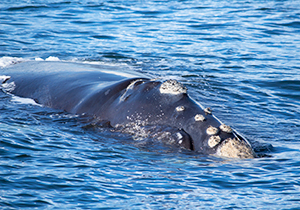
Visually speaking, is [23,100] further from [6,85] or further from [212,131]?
[212,131]

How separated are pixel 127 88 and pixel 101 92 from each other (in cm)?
60

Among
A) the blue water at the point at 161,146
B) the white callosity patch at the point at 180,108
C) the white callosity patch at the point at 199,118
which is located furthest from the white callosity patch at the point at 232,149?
the white callosity patch at the point at 180,108

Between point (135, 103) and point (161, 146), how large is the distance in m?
0.89

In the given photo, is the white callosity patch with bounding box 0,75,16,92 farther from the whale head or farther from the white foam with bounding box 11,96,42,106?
the whale head

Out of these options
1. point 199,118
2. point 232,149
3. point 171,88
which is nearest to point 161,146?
point 199,118

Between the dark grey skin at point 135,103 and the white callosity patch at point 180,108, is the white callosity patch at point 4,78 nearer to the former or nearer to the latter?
the dark grey skin at point 135,103

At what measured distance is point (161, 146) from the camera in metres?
6.67

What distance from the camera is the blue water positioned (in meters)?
5.42

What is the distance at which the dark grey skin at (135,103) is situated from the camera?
251 inches

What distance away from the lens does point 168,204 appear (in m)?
5.15

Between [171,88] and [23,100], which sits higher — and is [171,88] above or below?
above

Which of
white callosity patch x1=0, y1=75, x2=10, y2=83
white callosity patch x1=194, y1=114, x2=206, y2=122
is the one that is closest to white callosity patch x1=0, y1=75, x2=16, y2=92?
white callosity patch x1=0, y1=75, x2=10, y2=83

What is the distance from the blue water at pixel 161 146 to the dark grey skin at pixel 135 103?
230 millimetres

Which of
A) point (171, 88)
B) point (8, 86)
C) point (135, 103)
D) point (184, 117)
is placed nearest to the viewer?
point (184, 117)
